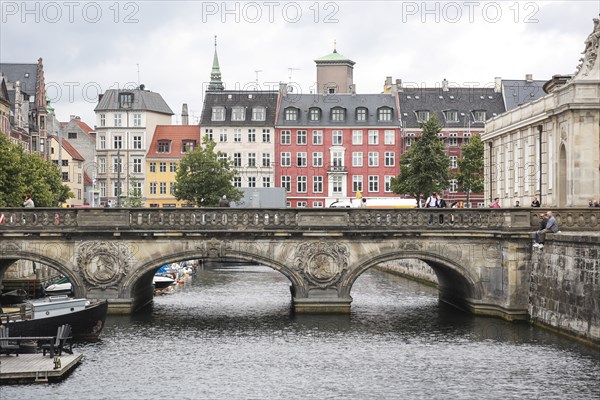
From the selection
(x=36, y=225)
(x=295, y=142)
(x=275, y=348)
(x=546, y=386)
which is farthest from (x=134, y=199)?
(x=546, y=386)

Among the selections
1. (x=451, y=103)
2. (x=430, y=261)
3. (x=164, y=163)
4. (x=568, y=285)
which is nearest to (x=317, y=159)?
(x=451, y=103)

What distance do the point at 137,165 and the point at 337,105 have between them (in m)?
25.6

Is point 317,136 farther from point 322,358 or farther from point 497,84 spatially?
point 322,358

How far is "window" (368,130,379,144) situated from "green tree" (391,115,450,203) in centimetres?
2051

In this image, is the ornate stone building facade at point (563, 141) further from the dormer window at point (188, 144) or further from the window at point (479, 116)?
the dormer window at point (188, 144)

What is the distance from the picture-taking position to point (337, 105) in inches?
Result: 5231

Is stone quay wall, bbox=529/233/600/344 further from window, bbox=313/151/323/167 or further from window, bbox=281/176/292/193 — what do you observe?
window, bbox=281/176/292/193

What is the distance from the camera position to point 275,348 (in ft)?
154

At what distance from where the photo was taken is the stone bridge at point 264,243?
5597cm

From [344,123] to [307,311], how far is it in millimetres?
77236

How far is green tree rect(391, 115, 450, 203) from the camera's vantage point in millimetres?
108750

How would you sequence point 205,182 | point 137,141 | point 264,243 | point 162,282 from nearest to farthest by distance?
point 264,243 → point 162,282 → point 205,182 → point 137,141

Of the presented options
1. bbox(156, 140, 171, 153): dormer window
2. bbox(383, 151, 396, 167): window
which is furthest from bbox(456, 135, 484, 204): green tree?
bbox(156, 140, 171, 153): dormer window

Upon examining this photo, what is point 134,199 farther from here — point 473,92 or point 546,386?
point 546,386
